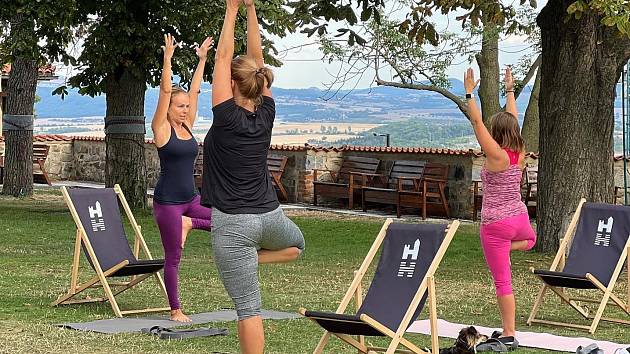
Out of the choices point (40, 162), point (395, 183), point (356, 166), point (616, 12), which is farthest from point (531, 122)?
point (616, 12)

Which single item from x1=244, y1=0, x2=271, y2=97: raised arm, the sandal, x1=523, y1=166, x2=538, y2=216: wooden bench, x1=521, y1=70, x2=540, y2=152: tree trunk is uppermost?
x1=244, y1=0, x2=271, y2=97: raised arm

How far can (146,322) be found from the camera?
28.9ft

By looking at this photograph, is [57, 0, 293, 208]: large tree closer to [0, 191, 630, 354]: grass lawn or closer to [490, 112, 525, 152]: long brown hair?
[0, 191, 630, 354]: grass lawn

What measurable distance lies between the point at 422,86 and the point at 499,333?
24.1 metres

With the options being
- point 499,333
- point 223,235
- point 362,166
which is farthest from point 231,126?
point 362,166

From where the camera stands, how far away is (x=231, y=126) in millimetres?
6152

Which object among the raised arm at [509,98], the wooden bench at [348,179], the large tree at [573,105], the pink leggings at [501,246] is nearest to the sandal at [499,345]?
the pink leggings at [501,246]

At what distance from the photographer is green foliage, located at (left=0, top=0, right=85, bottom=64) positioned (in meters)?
17.8

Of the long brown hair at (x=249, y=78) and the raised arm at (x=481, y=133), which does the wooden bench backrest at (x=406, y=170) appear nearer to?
the raised arm at (x=481, y=133)

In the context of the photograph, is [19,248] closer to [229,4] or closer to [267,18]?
[267,18]

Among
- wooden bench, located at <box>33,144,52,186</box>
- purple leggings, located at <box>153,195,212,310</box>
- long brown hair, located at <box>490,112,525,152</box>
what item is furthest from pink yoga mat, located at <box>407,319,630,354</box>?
wooden bench, located at <box>33,144,52,186</box>

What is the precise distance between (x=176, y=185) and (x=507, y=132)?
7.68ft

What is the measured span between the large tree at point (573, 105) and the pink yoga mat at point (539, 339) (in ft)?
19.9

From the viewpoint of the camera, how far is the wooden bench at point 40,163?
1046 inches
